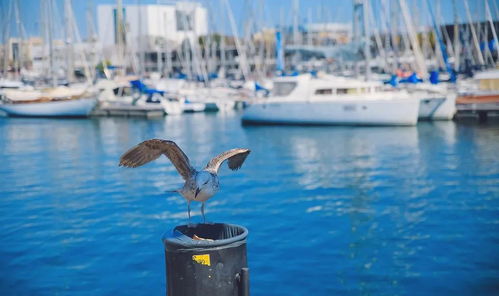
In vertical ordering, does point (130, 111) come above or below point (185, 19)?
below

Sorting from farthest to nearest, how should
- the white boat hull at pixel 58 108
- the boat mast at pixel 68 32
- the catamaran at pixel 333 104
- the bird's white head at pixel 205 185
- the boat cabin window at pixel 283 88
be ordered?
the boat mast at pixel 68 32, the white boat hull at pixel 58 108, the boat cabin window at pixel 283 88, the catamaran at pixel 333 104, the bird's white head at pixel 205 185

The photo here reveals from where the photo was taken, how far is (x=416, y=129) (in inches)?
1284

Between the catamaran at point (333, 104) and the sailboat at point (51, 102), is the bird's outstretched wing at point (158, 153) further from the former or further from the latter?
the sailboat at point (51, 102)

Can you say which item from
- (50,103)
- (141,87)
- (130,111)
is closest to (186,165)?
(130,111)

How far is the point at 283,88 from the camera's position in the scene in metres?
36.1

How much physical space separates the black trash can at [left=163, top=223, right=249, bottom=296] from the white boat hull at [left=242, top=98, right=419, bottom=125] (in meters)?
29.3

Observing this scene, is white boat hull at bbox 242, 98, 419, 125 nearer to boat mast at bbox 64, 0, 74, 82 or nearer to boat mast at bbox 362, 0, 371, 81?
boat mast at bbox 362, 0, 371, 81

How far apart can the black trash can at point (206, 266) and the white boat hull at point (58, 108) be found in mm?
42322

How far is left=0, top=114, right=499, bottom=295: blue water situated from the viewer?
34.2 feet

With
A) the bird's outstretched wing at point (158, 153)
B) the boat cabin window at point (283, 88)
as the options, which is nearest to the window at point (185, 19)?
the boat cabin window at point (283, 88)

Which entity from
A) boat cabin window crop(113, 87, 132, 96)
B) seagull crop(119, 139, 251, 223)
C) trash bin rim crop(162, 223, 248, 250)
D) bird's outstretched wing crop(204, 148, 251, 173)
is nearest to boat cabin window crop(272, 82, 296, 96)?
boat cabin window crop(113, 87, 132, 96)

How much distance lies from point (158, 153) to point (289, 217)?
828 centimetres

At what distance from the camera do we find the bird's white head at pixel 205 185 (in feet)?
18.7

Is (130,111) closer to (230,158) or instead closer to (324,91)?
(324,91)
